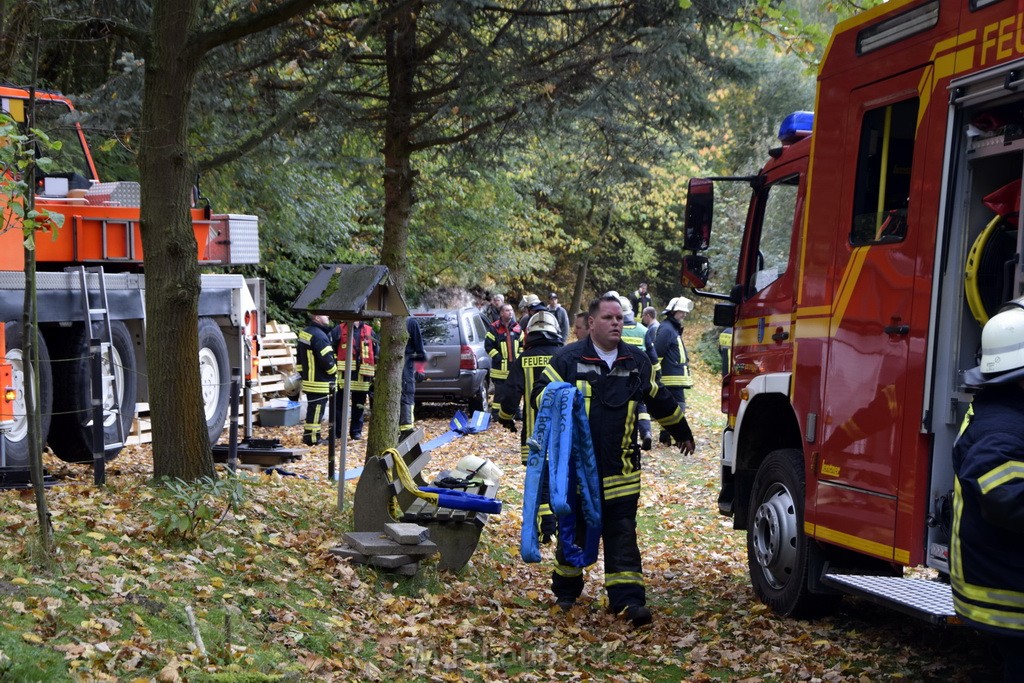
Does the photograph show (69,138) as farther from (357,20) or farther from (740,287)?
(740,287)

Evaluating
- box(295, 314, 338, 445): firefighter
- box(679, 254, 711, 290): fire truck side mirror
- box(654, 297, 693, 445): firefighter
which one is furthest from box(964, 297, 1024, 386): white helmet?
box(654, 297, 693, 445): firefighter

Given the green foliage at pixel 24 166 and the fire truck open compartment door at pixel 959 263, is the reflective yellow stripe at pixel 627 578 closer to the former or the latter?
the fire truck open compartment door at pixel 959 263

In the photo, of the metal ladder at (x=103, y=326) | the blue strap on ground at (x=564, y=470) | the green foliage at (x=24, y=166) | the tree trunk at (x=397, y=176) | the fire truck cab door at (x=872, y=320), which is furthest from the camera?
the tree trunk at (x=397, y=176)

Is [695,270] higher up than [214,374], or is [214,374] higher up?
[695,270]

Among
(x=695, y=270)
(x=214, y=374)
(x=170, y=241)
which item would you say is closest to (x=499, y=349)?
(x=214, y=374)

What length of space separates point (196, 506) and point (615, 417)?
267 centimetres

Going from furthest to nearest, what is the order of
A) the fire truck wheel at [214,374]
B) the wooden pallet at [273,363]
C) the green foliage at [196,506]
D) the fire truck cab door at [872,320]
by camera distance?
the wooden pallet at [273,363] → the fire truck wheel at [214,374] → the green foliage at [196,506] → the fire truck cab door at [872,320]

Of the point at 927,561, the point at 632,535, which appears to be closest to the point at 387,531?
the point at 632,535

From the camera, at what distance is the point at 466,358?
19.2 m

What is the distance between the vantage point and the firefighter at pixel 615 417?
7379 mm

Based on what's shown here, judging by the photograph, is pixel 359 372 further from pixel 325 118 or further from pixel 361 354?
pixel 325 118

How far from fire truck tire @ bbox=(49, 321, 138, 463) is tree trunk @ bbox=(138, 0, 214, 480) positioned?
5.33ft

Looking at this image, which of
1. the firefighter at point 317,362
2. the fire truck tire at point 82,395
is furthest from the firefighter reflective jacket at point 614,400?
the firefighter at point 317,362

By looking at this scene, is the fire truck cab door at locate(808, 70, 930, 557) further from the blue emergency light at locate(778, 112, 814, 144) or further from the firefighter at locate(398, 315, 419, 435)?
the firefighter at locate(398, 315, 419, 435)
